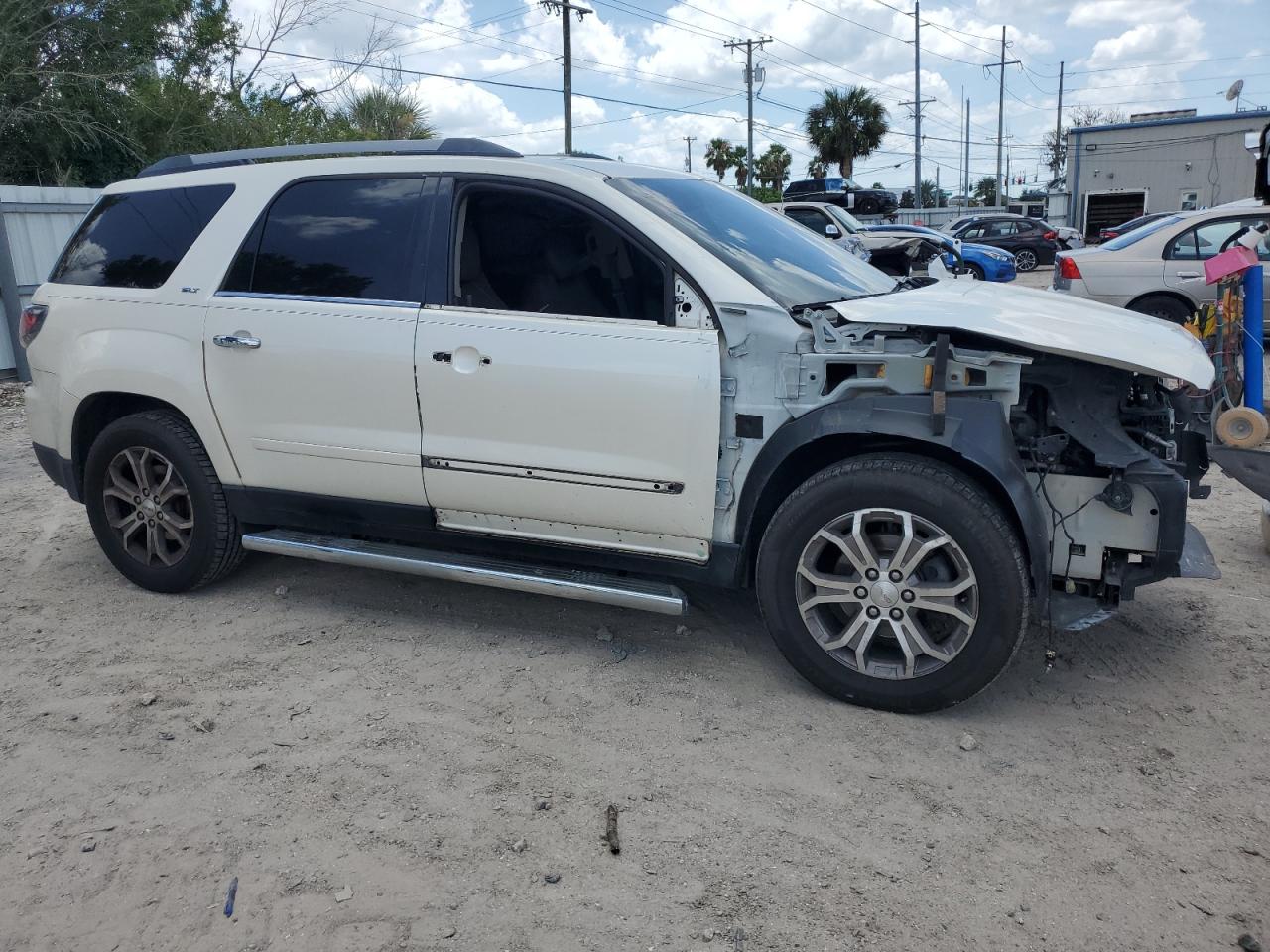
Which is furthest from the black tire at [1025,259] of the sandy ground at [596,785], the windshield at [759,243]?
the windshield at [759,243]

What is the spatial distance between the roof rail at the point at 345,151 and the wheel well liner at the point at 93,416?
3.58 ft

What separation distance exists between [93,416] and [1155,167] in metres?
44.4

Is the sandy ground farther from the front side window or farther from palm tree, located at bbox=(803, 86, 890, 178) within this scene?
palm tree, located at bbox=(803, 86, 890, 178)

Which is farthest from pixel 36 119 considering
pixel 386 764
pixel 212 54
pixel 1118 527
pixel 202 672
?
pixel 1118 527

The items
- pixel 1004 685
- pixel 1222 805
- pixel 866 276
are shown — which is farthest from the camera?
pixel 866 276

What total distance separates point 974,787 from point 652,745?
103 centimetres

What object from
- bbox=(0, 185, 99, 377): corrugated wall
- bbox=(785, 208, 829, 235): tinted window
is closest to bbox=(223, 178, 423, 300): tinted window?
bbox=(0, 185, 99, 377): corrugated wall

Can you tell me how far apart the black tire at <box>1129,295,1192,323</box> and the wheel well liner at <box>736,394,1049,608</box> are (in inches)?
339

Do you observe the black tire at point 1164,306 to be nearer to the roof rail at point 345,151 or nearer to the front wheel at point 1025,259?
the roof rail at point 345,151

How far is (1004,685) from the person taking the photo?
12.5ft

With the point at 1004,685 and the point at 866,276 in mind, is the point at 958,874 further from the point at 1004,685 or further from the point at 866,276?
the point at 866,276

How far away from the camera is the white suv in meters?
3.42

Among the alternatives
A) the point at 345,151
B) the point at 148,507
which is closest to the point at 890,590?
the point at 345,151

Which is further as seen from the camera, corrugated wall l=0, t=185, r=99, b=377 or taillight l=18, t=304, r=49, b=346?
corrugated wall l=0, t=185, r=99, b=377
